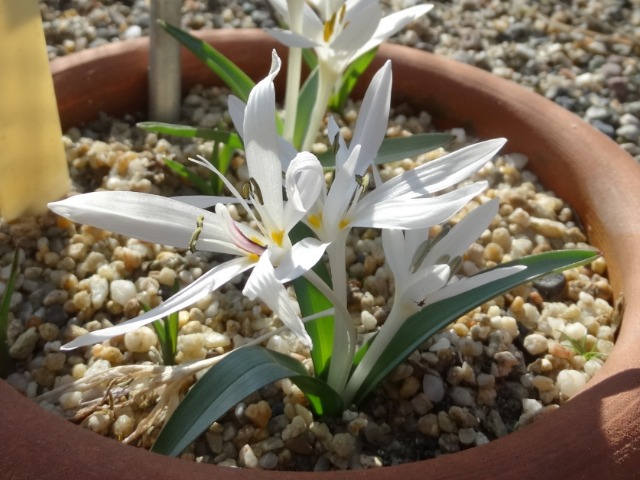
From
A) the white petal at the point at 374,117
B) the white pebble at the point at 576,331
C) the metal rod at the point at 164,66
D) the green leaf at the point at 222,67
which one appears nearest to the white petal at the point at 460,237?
the white petal at the point at 374,117

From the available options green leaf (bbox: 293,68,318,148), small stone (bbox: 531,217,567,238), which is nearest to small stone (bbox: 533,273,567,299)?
small stone (bbox: 531,217,567,238)

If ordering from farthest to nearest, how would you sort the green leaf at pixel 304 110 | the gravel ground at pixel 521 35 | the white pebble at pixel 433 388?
1. the gravel ground at pixel 521 35
2. the green leaf at pixel 304 110
3. the white pebble at pixel 433 388

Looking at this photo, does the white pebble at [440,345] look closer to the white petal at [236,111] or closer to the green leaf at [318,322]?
the green leaf at [318,322]

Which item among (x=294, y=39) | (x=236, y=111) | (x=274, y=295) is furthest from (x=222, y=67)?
(x=274, y=295)

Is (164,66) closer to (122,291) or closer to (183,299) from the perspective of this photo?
(122,291)

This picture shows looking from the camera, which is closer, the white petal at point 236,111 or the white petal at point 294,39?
the white petal at point 236,111

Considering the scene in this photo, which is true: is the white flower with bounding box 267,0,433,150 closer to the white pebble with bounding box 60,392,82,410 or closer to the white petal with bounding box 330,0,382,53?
the white petal with bounding box 330,0,382,53

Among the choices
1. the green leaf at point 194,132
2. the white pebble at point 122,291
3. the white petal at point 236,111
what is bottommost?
the white pebble at point 122,291
